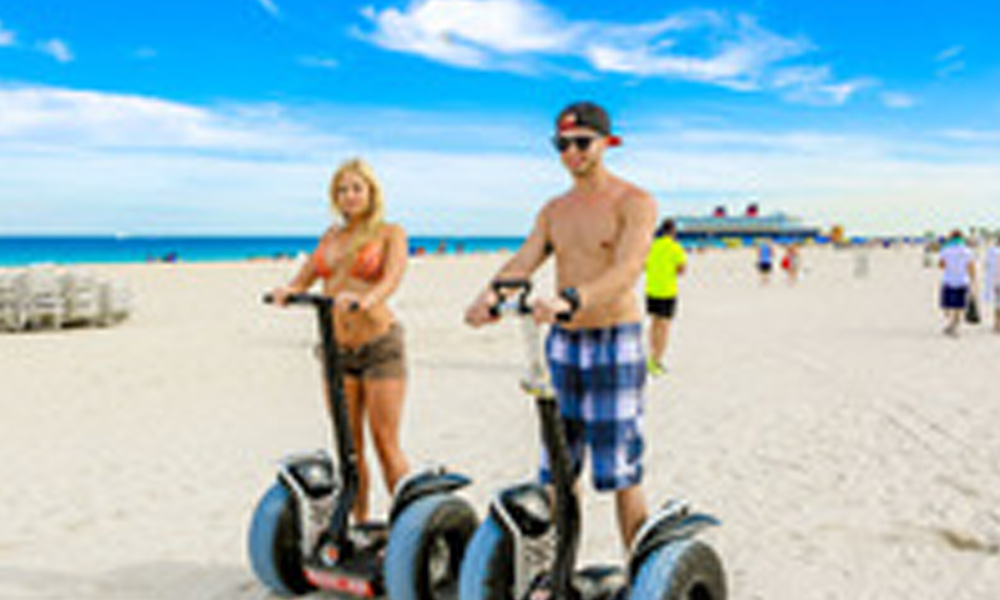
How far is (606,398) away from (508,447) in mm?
3910

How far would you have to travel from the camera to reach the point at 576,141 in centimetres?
310

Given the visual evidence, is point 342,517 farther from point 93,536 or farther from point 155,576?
point 93,536

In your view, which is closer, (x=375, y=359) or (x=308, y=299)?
(x=308, y=299)

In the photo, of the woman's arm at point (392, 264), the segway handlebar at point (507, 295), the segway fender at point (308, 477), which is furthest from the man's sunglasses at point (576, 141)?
the segway fender at point (308, 477)

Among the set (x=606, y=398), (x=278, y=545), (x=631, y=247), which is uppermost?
(x=631, y=247)

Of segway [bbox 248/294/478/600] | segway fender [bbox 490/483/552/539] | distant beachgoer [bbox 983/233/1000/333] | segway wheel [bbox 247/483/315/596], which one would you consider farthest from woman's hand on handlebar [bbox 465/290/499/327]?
distant beachgoer [bbox 983/233/1000/333]

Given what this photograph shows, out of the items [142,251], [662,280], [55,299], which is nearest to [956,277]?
[662,280]

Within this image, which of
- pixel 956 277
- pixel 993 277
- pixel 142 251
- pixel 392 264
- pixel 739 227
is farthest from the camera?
pixel 739 227

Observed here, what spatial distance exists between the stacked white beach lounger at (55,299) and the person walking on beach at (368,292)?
13.1 m

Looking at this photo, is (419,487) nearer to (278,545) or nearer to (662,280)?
(278,545)

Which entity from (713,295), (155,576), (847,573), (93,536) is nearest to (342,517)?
(155,576)

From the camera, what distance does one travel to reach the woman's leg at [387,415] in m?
3.96

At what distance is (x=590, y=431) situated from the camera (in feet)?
10.3

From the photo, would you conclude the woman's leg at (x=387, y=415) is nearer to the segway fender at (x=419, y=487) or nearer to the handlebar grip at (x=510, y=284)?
the segway fender at (x=419, y=487)
